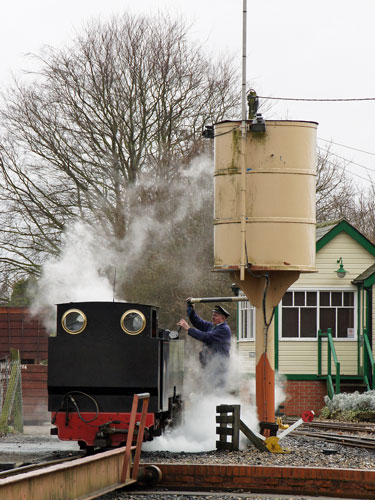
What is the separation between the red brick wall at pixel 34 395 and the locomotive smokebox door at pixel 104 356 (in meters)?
11.5

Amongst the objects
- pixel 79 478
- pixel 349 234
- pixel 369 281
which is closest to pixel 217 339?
pixel 79 478

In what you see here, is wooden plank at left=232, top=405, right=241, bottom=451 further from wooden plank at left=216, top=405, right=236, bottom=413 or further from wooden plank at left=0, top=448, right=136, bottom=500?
wooden plank at left=0, top=448, right=136, bottom=500

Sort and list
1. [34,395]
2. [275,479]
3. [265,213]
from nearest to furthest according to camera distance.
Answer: [275,479] → [265,213] → [34,395]

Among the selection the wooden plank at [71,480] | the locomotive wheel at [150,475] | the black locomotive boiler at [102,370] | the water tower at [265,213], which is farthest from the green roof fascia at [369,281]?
the wooden plank at [71,480]

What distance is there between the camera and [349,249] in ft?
81.5

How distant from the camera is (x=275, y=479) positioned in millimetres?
9656

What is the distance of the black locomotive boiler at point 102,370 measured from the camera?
11.8 meters

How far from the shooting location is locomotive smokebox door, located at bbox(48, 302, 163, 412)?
11.9m

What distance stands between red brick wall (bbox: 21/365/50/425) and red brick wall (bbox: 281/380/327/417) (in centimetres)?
564

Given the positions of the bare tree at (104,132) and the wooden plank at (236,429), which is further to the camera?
the bare tree at (104,132)

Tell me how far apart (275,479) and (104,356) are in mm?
3105

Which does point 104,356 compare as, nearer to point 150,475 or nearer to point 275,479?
point 150,475

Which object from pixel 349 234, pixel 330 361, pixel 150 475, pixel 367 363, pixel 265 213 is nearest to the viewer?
pixel 150 475

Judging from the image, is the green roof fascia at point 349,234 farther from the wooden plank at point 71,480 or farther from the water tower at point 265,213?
the wooden plank at point 71,480
